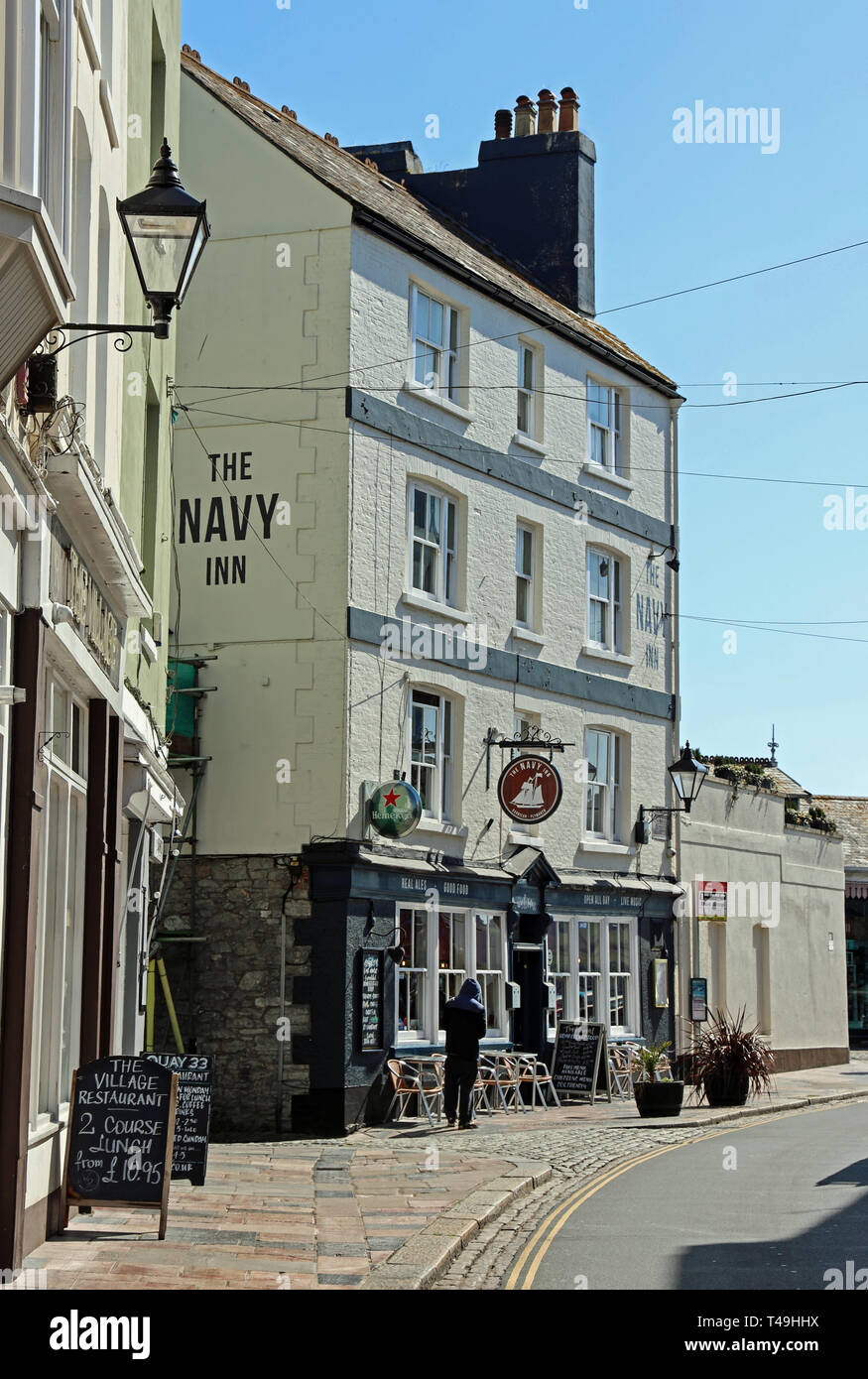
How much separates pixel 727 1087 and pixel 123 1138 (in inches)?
552

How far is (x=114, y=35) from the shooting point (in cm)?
1292

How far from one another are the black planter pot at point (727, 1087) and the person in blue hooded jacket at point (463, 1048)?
423 cm

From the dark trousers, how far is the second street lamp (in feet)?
39.6

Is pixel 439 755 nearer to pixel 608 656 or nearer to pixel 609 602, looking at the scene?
pixel 608 656

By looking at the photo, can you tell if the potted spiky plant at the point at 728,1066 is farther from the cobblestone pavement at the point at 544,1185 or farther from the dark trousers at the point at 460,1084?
the dark trousers at the point at 460,1084

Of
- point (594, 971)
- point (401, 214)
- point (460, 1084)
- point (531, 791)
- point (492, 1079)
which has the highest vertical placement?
point (401, 214)

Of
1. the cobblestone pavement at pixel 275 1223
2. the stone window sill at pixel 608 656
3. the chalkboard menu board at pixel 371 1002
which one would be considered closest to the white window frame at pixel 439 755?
the chalkboard menu board at pixel 371 1002

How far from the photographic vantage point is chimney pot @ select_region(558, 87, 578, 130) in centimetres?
3114

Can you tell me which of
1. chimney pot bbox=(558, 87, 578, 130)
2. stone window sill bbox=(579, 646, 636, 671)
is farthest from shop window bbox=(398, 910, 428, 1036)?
chimney pot bbox=(558, 87, 578, 130)

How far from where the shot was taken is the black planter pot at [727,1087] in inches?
901

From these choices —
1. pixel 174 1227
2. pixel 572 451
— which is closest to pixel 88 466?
pixel 174 1227

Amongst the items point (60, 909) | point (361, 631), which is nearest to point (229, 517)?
point (361, 631)

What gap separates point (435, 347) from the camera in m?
24.1

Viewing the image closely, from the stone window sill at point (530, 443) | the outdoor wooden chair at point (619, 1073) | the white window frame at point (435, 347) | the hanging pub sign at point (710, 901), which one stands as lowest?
the outdoor wooden chair at point (619, 1073)
